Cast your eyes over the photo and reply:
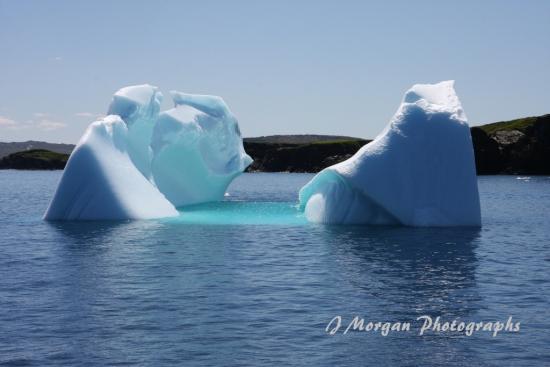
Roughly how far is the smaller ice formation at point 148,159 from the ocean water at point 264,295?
276 cm

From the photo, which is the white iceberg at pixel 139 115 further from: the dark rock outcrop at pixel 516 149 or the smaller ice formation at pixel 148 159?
the dark rock outcrop at pixel 516 149

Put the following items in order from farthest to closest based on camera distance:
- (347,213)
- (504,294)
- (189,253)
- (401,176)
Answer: (347,213)
(401,176)
(189,253)
(504,294)

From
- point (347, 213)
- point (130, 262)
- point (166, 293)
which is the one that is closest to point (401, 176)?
point (347, 213)

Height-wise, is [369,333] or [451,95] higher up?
[451,95]

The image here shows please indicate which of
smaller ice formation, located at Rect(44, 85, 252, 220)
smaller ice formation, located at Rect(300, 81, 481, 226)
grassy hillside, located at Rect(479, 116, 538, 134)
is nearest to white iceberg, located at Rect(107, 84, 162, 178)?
smaller ice formation, located at Rect(44, 85, 252, 220)

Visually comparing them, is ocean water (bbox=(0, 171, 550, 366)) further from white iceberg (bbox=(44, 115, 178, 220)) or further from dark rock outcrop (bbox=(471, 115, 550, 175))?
dark rock outcrop (bbox=(471, 115, 550, 175))

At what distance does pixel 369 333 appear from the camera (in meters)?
13.7

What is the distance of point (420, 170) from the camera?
31750 millimetres

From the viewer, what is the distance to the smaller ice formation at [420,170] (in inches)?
1247

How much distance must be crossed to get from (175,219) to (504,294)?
22.4m

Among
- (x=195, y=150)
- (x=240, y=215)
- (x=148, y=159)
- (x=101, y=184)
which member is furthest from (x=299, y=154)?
(x=101, y=184)

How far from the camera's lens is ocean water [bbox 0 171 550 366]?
40.7ft

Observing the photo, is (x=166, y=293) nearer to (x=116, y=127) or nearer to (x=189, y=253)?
(x=189, y=253)

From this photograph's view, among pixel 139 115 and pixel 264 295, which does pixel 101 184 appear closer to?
pixel 139 115
